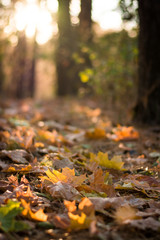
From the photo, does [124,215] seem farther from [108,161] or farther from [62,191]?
[108,161]

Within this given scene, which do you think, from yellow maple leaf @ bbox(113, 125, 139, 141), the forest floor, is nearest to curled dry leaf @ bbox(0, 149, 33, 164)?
the forest floor

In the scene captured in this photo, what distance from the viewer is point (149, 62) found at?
11.9 ft

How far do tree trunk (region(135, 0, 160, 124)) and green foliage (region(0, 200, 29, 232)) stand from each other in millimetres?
2843

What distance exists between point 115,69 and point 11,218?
397 cm

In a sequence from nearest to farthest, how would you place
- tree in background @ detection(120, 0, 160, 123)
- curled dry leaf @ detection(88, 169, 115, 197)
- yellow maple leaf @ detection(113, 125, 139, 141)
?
curled dry leaf @ detection(88, 169, 115, 197), yellow maple leaf @ detection(113, 125, 139, 141), tree in background @ detection(120, 0, 160, 123)

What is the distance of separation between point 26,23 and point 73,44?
2.09 metres

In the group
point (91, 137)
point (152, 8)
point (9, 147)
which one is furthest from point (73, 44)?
point (9, 147)

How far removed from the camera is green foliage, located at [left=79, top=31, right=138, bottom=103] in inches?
191

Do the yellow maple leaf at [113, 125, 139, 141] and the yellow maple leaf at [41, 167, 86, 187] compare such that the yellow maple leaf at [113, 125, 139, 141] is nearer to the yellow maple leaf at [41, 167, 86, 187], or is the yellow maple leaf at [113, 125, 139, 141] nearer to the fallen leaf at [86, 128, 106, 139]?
the fallen leaf at [86, 128, 106, 139]

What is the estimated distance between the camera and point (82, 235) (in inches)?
45.6

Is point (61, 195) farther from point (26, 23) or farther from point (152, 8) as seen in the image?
point (26, 23)

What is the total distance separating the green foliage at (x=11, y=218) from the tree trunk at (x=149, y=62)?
284 cm

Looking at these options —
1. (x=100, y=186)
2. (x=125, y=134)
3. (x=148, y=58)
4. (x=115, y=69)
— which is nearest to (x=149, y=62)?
(x=148, y=58)

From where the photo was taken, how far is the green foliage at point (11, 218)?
1.15 meters
